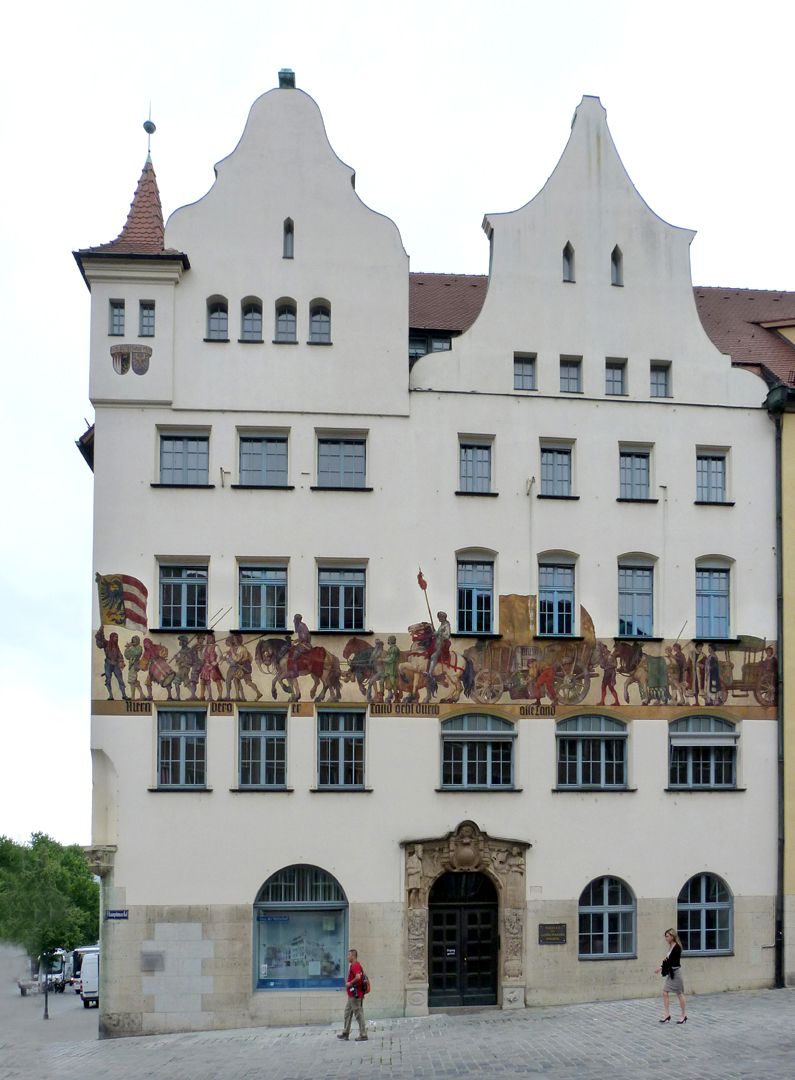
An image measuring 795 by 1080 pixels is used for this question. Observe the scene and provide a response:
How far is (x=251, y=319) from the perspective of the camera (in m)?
33.5

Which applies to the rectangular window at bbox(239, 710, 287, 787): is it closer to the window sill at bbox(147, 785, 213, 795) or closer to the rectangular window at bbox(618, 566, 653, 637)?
the window sill at bbox(147, 785, 213, 795)

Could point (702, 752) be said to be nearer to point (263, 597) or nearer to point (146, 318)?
point (263, 597)

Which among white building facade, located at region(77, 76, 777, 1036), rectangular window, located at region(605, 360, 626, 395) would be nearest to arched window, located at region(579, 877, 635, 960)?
white building facade, located at region(77, 76, 777, 1036)

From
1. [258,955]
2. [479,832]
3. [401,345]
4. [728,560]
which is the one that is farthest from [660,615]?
[258,955]

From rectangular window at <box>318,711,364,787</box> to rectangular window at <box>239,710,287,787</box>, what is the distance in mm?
872

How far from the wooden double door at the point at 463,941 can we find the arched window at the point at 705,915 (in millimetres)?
4419

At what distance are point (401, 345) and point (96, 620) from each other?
965 cm

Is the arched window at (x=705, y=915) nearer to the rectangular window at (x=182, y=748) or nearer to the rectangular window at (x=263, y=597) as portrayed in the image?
the rectangular window at (x=263, y=597)

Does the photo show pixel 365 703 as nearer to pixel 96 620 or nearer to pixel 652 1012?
pixel 96 620

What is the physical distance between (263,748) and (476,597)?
6.10 meters

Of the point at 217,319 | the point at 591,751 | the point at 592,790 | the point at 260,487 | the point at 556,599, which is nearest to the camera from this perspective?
the point at 592,790

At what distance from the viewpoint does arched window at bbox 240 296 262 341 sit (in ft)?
109

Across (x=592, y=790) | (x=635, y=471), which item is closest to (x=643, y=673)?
(x=592, y=790)

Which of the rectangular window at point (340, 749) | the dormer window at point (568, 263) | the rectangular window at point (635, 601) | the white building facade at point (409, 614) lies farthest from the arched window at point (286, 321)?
the rectangular window at point (635, 601)
